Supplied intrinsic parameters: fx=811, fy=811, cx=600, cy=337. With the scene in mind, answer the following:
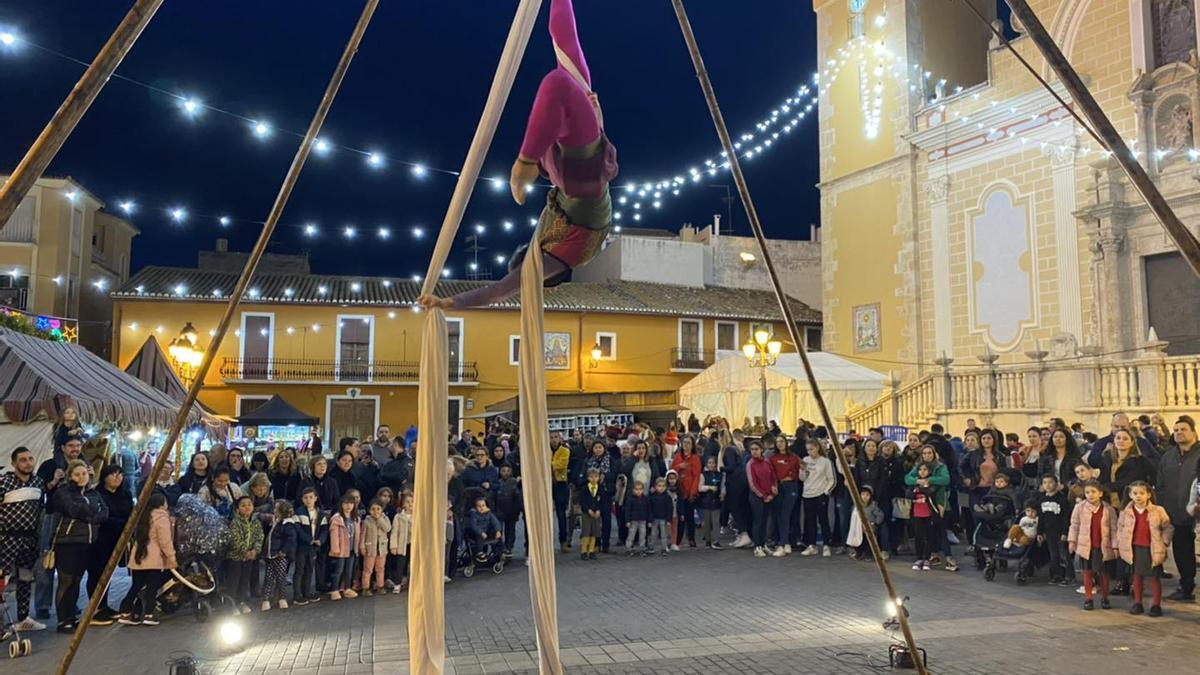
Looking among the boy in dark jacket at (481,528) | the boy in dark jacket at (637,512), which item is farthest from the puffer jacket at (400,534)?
the boy in dark jacket at (637,512)

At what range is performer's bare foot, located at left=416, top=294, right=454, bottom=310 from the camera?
10.7 ft

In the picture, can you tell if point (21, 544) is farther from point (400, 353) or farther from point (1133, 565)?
point (400, 353)

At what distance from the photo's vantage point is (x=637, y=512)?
9.03 metres

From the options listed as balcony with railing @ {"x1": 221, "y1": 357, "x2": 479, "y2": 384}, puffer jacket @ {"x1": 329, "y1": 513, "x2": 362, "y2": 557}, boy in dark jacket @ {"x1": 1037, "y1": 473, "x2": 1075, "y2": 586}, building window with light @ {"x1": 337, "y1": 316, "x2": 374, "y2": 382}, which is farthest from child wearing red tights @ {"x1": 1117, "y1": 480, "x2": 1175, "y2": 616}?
building window with light @ {"x1": 337, "y1": 316, "x2": 374, "y2": 382}

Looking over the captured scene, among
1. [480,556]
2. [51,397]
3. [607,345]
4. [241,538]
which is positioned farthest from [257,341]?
[241,538]

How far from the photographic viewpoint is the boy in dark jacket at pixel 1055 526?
696 centimetres

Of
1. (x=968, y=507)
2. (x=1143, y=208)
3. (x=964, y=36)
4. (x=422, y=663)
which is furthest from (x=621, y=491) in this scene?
(x=964, y=36)

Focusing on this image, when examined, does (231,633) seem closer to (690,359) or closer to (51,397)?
(51,397)

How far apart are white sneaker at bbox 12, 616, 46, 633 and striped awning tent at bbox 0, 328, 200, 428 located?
329cm

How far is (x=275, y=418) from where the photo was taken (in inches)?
600

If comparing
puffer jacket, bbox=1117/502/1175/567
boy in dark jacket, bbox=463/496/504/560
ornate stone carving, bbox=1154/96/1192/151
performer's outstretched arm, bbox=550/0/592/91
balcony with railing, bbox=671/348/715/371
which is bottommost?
boy in dark jacket, bbox=463/496/504/560

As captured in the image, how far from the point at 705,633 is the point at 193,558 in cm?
394

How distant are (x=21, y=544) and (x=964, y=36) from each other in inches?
812

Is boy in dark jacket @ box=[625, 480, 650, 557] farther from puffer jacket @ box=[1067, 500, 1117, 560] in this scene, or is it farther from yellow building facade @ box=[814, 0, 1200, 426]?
yellow building facade @ box=[814, 0, 1200, 426]
